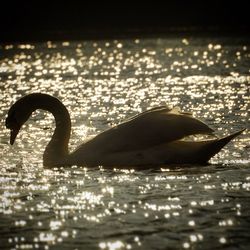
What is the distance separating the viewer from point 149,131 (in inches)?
586

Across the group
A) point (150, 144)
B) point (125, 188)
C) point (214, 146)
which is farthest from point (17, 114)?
point (125, 188)

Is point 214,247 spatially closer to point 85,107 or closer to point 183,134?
point 183,134

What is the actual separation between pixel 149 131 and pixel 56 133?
205 cm

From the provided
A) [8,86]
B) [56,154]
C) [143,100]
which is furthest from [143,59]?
[56,154]

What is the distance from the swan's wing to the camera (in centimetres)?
1475

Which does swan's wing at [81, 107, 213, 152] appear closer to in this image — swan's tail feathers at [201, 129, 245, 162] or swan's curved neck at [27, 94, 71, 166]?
swan's tail feathers at [201, 129, 245, 162]

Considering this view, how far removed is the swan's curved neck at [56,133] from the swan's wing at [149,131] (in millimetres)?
801

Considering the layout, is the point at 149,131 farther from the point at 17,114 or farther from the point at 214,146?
the point at 17,114

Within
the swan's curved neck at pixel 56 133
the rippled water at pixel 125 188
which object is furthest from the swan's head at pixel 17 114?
the rippled water at pixel 125 188

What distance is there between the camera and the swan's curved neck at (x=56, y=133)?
51.1 feet

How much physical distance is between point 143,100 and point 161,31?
113 ft

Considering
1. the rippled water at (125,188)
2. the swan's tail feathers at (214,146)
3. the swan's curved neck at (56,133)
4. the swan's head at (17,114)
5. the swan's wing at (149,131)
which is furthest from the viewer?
the swan's head at (17,114)

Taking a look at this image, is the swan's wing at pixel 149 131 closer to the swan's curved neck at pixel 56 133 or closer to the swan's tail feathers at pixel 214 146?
the swan's tail feathers at pixel 214 146

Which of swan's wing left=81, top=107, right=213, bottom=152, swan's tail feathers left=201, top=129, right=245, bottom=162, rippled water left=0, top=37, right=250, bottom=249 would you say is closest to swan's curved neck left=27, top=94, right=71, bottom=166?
rippled water left=0, top=37, right=250, bottom=249
